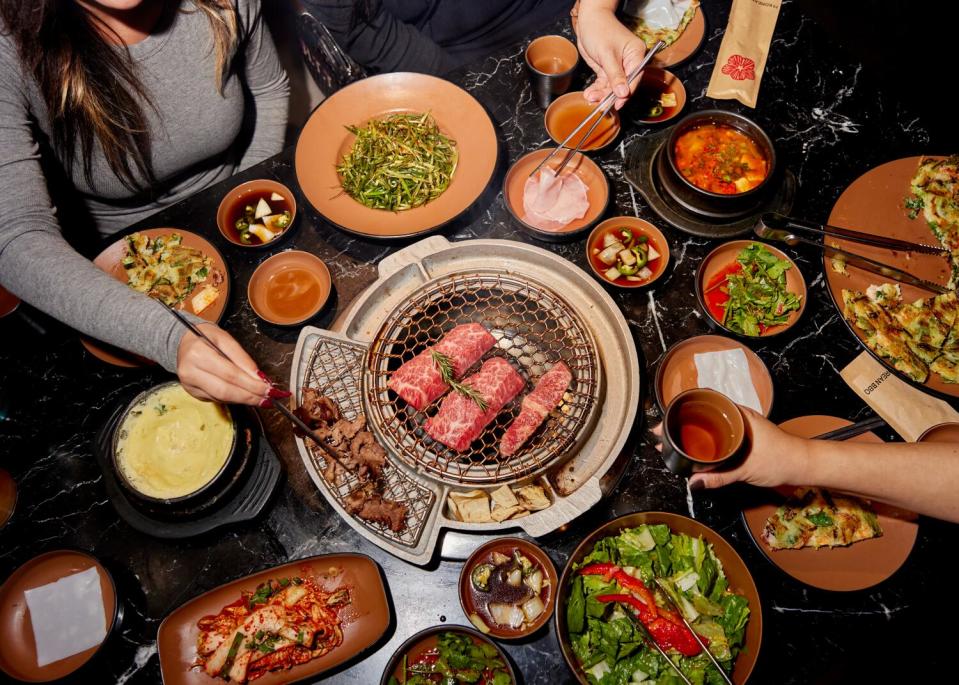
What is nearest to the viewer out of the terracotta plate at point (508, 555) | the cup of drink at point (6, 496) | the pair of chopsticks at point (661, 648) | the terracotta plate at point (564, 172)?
the pair of chopsticks at point (661, 648)

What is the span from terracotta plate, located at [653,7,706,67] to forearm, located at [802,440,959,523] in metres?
2.82

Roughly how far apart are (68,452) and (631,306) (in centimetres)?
337

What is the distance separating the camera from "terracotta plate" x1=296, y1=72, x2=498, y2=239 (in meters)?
3.25

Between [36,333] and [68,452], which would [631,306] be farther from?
[36,333]

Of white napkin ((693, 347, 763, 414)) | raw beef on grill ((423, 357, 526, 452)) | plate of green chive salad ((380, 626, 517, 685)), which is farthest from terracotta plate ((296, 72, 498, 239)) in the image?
plate of green chive salad ((380, 626, 517, 685))

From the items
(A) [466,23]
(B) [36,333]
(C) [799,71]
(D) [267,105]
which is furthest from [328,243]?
(C) [799,71]

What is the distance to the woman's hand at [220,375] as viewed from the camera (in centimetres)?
226

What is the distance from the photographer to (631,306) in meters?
3.15

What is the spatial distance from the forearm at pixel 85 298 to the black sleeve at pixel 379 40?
2.45m

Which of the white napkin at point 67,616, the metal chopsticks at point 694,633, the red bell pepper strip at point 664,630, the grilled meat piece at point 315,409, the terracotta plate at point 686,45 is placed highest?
the terracotta plate at point 686,45

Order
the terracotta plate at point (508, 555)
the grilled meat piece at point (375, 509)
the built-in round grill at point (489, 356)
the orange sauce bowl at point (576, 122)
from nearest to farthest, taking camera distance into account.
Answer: the terracotta plate at point (508, 555)
the grilled meat piece at point (375, 509)
the built-in round grill at point (489, 356)
the orange sauce bowl at point (576, 122)

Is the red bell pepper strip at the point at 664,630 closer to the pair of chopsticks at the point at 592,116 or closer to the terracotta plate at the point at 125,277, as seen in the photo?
the pair of chopsticks at the point at 592,116

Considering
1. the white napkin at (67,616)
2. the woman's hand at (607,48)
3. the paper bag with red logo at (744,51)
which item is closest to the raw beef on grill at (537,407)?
the woman's hand at (607,48)

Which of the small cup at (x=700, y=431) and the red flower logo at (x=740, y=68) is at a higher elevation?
the red flower logo at (x=740, y=68)
